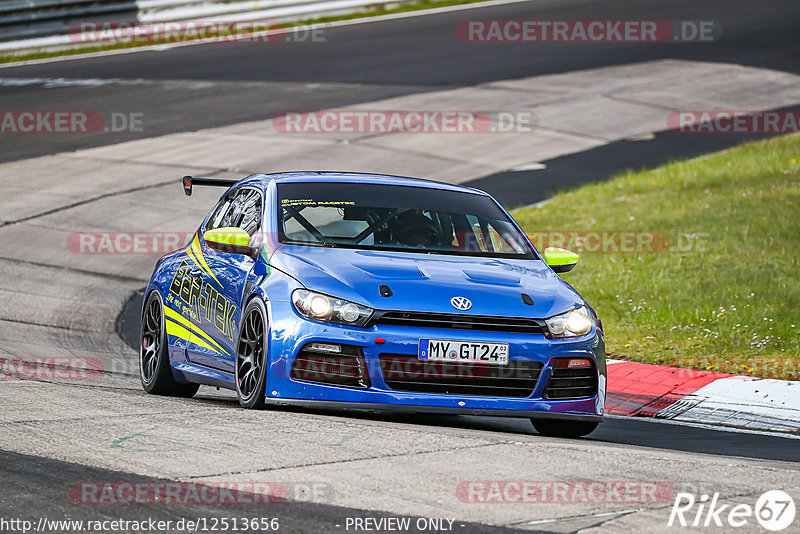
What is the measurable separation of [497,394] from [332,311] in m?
1.05

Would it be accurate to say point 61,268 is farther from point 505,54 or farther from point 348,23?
point 348,23

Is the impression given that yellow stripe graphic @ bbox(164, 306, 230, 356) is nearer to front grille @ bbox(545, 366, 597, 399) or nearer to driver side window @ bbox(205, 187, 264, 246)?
driver side window @ bbox(205, 187, 264, 246)

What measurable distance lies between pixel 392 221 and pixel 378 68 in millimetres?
20926

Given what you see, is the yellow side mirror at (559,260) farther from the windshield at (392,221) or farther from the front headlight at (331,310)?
the front headlight at (331,310)

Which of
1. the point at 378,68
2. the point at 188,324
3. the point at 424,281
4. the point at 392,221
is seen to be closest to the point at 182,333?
the point at 188,324

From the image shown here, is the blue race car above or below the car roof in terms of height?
below

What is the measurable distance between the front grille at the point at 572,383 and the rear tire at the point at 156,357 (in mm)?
2963

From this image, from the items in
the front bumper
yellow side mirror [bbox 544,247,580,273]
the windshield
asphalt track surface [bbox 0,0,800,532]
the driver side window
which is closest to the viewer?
the front bumper

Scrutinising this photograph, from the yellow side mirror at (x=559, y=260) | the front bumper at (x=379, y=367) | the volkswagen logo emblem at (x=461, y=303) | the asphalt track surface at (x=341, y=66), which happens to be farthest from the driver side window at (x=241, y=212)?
the asphalt track surface at (x=341, y=66)

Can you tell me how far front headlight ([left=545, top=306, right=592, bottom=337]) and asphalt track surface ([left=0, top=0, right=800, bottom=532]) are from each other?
6296 mm

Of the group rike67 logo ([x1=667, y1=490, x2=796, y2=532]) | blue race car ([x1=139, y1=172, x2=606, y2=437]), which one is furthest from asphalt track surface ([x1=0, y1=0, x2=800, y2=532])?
rike67 logo ([x1=667, y1=490, x2=796, y2=532])

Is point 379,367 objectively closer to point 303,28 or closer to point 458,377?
point 458,377

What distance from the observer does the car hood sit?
6.97 meters

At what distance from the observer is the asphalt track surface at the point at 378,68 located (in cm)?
2255
